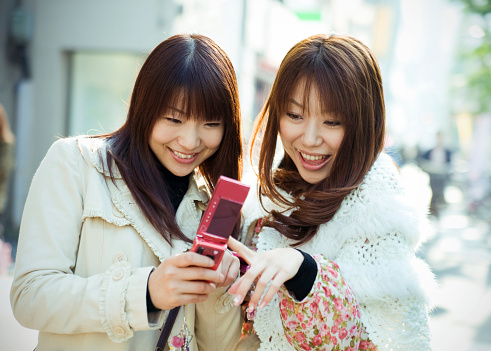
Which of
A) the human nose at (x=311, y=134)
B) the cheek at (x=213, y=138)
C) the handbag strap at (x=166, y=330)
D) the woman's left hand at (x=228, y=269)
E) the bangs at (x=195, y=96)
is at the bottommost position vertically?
the handbag strap at (x=166, y=330)

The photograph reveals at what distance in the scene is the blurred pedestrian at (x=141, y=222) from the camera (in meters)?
1.78

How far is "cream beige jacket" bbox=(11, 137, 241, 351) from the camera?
1.79 m

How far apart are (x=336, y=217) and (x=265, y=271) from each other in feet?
2.38

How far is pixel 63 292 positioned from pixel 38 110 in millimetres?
7526

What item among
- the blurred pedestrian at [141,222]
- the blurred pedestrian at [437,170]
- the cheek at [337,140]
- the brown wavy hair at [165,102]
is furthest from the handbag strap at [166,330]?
the blurred pedestrian at [437,170]

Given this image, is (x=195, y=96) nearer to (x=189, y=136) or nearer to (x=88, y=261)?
(x=189, y=136)

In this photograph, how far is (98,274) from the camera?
1874 millimetres

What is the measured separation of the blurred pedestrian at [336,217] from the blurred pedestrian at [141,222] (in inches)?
8.6

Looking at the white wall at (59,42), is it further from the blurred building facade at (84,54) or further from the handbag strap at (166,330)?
the handbag strap at (166,330)

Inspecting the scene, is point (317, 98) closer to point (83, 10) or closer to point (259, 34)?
point (83, 10)

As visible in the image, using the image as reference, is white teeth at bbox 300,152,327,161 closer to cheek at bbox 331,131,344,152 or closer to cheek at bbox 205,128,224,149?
cheek at bbox 331,131,344,152

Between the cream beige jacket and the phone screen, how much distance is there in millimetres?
389

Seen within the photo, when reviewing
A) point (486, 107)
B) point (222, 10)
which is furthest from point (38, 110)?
point (486, 107)

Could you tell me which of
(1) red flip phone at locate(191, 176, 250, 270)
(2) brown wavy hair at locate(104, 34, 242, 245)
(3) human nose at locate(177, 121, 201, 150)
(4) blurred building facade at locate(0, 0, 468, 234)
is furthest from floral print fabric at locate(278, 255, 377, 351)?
(4) blurred building facade at locate(0, 0, 468, 234)
